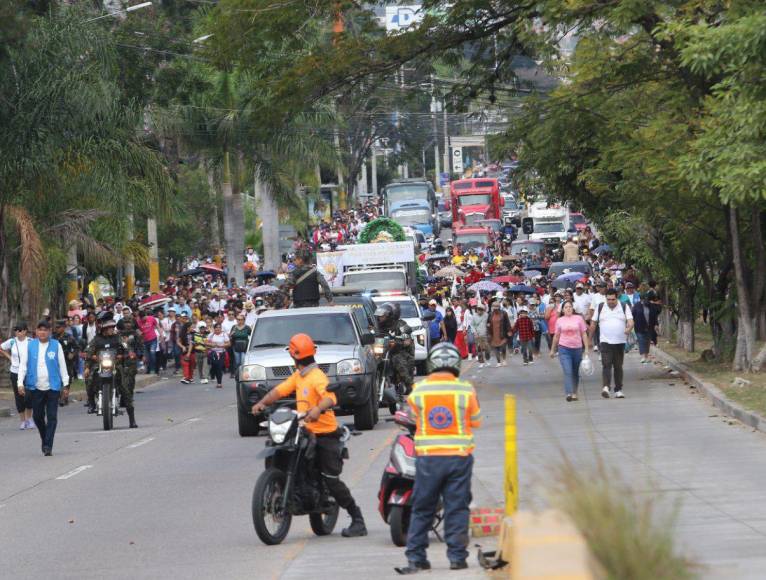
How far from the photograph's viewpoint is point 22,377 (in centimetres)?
2073

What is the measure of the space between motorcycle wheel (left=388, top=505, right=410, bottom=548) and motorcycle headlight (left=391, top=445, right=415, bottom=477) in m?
0.33

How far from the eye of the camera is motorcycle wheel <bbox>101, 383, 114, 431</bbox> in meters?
23.4

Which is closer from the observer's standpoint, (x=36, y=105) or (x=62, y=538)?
(x=62, y=538)

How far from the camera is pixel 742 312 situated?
1063 inches

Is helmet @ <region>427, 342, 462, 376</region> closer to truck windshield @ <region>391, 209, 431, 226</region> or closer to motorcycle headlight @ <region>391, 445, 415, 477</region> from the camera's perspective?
motorcycle headlight @ <region>391, 445, 415, 477</region>

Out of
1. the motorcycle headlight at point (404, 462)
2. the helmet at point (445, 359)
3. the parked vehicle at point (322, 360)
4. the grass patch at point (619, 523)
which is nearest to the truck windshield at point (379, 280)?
the parked vehicle at point (322, 360)

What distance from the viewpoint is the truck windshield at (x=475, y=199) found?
91312mm

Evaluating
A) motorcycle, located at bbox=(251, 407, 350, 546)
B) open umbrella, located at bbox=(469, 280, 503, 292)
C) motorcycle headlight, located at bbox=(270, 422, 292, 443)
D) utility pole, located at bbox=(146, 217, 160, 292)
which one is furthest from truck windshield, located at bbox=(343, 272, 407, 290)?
motorcycle headlight, located at bbox=(270, 422, 292, 443)

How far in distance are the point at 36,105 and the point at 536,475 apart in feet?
78.5

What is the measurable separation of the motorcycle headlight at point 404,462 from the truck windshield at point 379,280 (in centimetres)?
2859

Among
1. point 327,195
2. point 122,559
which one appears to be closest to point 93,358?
point 122,559

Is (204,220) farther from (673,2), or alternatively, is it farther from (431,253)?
(673,2)

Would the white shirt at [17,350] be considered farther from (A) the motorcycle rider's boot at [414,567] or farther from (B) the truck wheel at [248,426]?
(A) the motorcycle rider's boot at [414,567]

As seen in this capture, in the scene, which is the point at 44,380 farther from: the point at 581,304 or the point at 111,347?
the point at 581,304
